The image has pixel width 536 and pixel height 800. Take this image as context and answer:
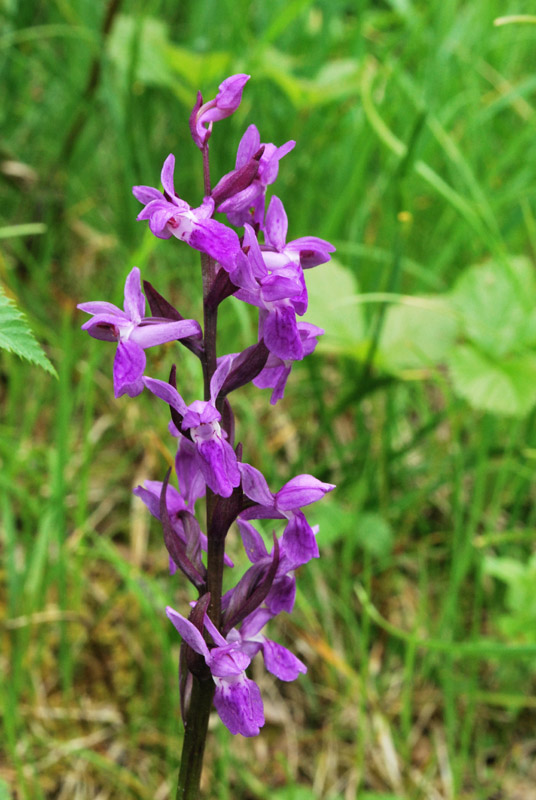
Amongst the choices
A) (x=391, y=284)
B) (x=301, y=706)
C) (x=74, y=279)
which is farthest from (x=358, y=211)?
(x=301, y=706)

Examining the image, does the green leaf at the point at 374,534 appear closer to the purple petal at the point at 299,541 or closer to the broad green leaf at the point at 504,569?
the broad green leaf at the point at 504,569

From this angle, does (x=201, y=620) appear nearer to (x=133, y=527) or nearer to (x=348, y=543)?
(x=348, y=543)

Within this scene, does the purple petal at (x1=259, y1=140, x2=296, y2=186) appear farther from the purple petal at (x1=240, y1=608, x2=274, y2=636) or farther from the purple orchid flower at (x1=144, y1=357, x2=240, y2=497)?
the purple petal at (x1=240, y1=608, x2=274, y2=636)

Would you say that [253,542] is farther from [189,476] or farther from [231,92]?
[231,92]

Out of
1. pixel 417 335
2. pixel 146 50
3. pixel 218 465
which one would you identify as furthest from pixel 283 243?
pixel 146 50

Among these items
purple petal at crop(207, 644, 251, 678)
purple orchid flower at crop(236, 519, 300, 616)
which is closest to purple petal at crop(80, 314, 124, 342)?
purple orchid flower at crop(236, 519, 300, 616)
